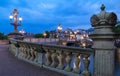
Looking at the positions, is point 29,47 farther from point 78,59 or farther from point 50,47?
point 78,59

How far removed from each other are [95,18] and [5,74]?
3.69 m

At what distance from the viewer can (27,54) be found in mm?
10656

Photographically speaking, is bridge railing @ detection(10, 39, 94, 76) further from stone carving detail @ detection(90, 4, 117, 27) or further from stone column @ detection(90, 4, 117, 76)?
stone carving detail @ detection(90, 4, 117, 27)

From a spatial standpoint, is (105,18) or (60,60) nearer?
(105,18)

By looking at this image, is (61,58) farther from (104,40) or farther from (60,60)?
(104,40)

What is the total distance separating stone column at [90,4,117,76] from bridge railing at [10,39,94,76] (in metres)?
0.43

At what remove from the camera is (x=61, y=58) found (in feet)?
24.1

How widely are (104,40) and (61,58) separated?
87.5 inches

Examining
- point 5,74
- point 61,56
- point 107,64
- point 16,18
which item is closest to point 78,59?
point 61,56

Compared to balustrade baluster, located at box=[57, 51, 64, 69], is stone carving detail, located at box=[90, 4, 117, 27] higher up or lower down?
higher up

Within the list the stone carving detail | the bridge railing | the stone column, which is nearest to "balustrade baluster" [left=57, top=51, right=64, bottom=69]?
the bridge railing

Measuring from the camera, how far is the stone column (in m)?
5.32

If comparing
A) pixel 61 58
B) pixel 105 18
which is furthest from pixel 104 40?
pixel 61 58

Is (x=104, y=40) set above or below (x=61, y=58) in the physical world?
above
